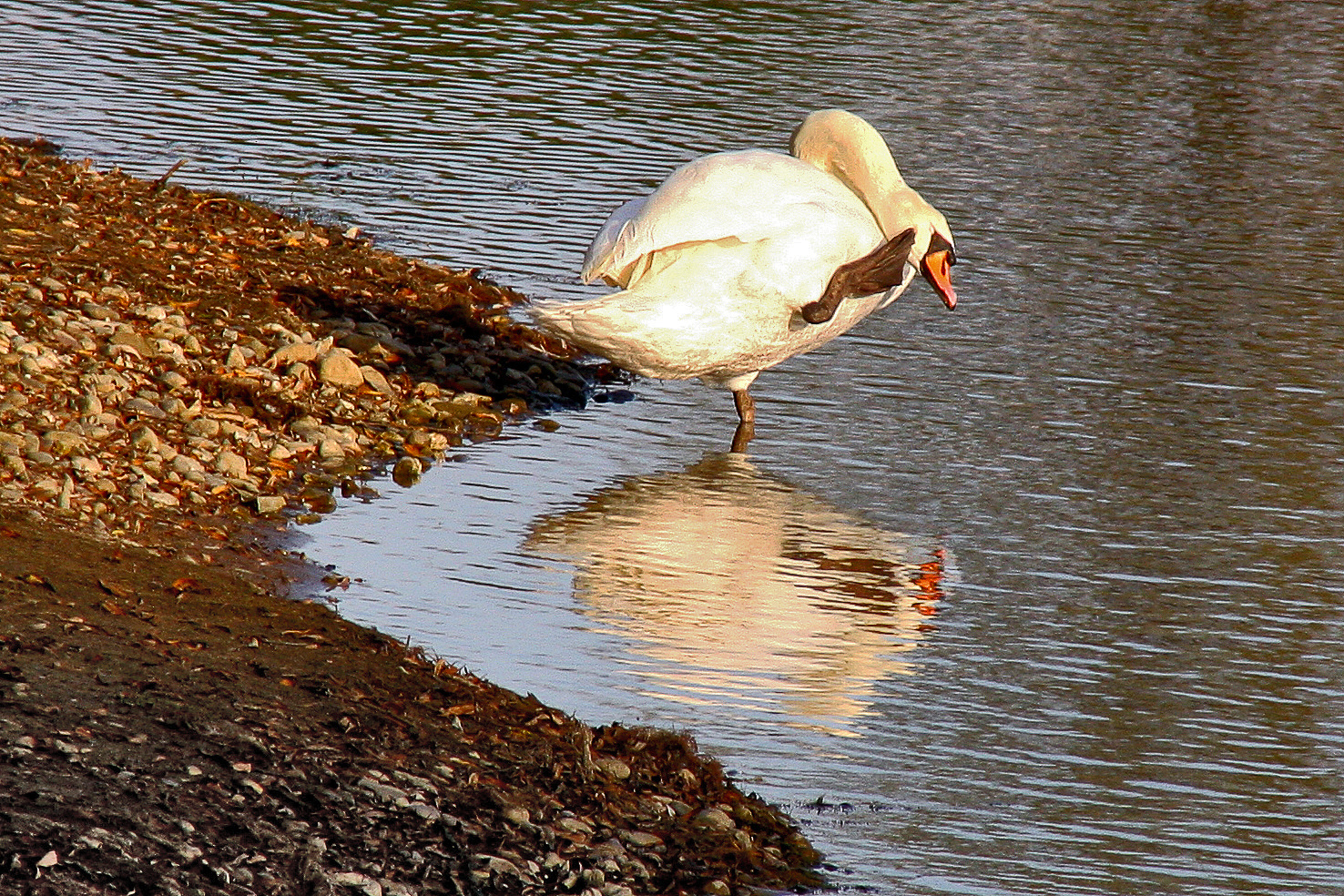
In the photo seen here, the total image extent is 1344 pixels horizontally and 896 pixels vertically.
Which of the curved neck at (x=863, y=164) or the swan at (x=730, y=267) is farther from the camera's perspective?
the curved neck at (x=863, y=164)

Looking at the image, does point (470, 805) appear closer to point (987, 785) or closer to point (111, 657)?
point (111, 657)

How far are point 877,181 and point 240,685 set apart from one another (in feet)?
16.5

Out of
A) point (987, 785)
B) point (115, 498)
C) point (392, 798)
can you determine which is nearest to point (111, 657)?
point (392, 798)

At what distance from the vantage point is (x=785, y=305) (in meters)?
8.70

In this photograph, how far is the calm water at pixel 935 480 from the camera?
586 cm

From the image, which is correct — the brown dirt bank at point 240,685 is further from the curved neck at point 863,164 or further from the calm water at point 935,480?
the curved neck at point 863,164

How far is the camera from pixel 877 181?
928 cm

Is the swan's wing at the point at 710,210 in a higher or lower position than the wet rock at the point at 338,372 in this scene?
higher

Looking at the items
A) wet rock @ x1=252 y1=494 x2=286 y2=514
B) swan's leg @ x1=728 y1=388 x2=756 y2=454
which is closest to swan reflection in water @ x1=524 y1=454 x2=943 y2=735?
swan's leg @ x1=728 y1=388 x2=756 y2=454

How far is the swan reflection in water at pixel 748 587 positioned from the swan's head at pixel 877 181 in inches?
A: 59.1

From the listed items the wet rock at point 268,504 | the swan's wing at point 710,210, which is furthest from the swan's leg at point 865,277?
the wet rock at point 268,504

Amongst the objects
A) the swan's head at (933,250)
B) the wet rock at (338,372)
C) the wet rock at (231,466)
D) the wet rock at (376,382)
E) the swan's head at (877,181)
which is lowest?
the wet rock at (376,382)

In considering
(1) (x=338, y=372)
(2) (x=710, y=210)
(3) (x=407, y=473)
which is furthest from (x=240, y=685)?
(1) (x=338, y=372)

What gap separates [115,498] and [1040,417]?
5.17 m
